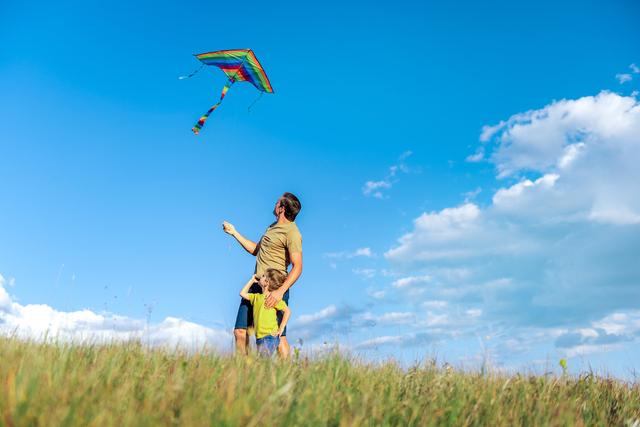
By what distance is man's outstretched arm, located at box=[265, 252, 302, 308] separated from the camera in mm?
7156

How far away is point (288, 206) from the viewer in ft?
25.3

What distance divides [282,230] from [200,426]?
4949 millimetres

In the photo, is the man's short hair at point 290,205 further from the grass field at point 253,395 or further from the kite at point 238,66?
the kite at point 238,66

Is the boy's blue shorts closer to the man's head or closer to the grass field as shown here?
the grass field

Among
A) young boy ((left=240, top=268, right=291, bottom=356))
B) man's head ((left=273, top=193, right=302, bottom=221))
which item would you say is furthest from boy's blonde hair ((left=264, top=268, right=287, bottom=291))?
man's head ((left=273, top=193, right=302, bottom=221))

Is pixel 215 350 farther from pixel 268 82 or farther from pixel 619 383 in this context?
pixel 268 82

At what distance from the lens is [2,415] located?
8.79ft

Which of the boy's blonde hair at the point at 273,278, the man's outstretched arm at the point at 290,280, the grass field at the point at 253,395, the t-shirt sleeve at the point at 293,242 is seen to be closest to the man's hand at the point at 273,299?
the man's outstretched arm at the point at 290,280

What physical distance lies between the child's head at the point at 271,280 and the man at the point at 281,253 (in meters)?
0.08

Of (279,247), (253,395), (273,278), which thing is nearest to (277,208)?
(279,247)

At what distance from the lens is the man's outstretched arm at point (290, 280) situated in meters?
7.16

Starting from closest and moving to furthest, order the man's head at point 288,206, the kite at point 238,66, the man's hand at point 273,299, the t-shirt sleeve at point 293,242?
the man's hand at point 273,299
the t-shirt sleeve at point 293,242
the man's head at point 288,206
the kite at point 238,66

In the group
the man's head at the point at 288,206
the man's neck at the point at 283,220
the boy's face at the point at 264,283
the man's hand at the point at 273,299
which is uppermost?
the man's head at the point at 288,206

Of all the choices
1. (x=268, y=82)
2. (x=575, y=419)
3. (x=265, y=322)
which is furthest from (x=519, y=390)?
(x=268, y=82)
